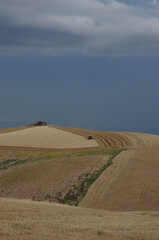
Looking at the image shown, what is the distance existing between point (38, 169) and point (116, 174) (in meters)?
13.1

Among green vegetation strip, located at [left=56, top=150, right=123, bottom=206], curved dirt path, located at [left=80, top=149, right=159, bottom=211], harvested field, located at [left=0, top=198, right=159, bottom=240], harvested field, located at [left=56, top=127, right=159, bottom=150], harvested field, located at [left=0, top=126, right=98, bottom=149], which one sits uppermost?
harvested field, located at [left=0, top=198, right=159, bottom=240]

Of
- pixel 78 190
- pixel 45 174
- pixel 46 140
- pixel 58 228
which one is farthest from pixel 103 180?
pixel 46 140

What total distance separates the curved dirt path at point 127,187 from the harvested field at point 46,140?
23.8 m

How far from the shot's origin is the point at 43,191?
44219mm

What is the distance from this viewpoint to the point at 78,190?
43.2 metres

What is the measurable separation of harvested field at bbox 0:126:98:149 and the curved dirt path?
2383 cm

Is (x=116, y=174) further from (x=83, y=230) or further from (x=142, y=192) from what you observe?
(x=83, y=230)

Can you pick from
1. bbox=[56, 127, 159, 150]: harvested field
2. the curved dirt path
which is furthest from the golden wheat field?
bbox=[56, 127, 159, 150]: harvested field

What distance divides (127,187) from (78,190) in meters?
6.02

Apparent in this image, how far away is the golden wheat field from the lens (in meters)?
17.7

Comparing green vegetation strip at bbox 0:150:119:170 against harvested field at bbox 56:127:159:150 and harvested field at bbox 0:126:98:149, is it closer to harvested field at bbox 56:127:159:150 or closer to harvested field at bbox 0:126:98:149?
harvested field at bbox 56:127:159:150

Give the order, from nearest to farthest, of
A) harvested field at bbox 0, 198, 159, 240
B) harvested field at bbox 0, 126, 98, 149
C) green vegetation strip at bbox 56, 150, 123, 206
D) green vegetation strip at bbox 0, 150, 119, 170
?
harvested field at bbox 0, 198, 159, 240 → green vegetation strip at bbox 56, 150, 123, 206 → green vegetation strip at bbox 0, 150, 119, 170 → harvested field at bbox 0, 126, 98, 149

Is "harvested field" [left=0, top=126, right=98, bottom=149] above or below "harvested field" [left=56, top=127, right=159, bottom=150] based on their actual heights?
below

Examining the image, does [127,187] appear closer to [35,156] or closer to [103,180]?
[103,180]
